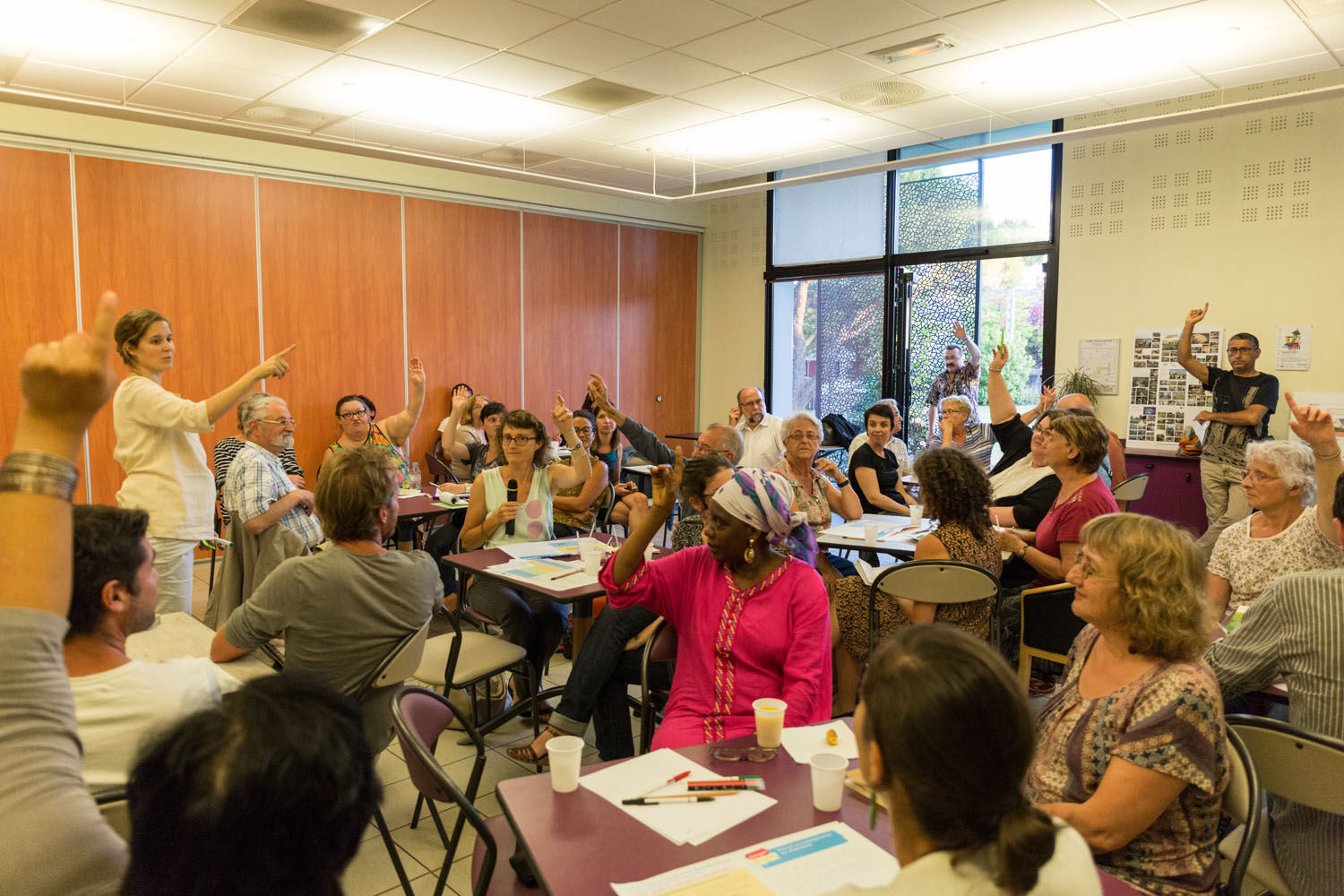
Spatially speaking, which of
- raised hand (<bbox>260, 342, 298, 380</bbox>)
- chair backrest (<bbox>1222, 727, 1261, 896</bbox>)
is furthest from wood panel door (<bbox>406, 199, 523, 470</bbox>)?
chair backrest (<bbox>1222, 727, 1261, 896</bbox>)

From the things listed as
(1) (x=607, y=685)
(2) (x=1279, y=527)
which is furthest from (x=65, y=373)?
(2) (x=1279, y=527)

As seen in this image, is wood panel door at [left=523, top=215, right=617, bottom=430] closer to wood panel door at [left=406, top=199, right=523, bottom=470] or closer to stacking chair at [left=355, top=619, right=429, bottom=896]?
wood panel door at [left=406, top=199, right=523, bottom=470]

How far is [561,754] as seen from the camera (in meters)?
1.70

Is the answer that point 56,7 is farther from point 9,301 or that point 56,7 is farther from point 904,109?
point 904,109

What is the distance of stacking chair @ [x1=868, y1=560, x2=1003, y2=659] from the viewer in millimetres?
3254

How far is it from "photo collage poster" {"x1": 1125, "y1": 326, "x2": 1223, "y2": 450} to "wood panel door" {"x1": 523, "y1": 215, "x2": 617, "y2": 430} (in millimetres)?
5458

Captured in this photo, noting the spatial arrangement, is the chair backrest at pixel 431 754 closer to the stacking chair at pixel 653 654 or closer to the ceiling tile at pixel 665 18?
the stacking chair at pixel 653 654

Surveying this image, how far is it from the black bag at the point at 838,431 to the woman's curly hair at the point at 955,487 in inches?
208

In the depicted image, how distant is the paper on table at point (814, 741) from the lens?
1893 millimetres

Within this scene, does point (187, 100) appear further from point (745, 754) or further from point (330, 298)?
point (745, 754)

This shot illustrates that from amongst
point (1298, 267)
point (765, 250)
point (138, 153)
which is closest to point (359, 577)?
point (138, 153)

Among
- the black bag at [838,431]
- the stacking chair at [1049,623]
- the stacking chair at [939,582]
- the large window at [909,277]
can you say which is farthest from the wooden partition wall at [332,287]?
the stacking chair at [1049,623]

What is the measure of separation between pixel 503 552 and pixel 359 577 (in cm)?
152

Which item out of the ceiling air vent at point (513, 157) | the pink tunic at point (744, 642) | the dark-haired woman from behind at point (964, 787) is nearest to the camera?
the dark-haired woman from behind at point (964, 787)
